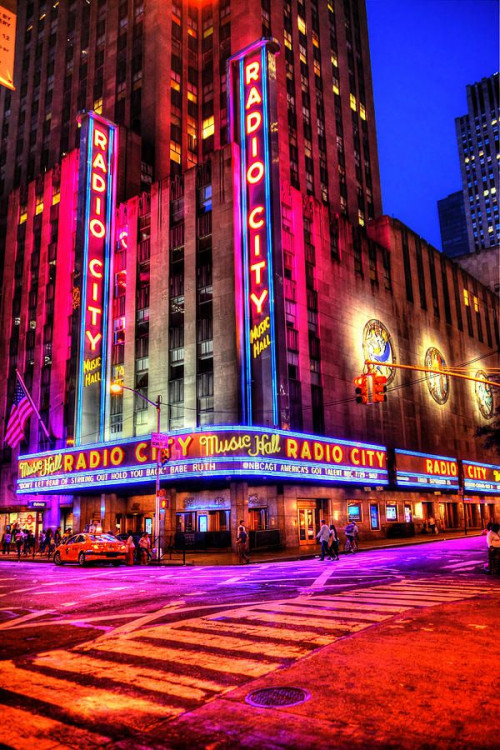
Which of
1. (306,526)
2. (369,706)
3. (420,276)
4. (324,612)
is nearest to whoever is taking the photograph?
(369,706)

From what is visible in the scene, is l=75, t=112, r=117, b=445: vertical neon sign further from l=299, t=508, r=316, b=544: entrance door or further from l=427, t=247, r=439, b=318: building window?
l=427, t=247, r=439, b=318: building window

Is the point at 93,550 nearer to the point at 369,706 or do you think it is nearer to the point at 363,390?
the point at 363,390

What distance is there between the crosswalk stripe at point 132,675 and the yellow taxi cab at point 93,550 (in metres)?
19.2

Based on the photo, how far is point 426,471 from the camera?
50219 millimetres

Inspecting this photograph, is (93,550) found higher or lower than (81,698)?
higher

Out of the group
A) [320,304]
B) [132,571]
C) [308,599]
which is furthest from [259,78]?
[308,599]

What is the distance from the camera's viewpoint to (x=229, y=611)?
525 inches

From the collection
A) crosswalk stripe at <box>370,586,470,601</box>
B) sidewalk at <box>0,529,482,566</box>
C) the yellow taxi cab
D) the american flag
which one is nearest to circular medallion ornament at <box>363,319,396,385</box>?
sidewalk at <box>0,529,482,566</box>

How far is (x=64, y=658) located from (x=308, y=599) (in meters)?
7.39

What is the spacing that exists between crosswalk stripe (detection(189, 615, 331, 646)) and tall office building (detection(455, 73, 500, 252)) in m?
176

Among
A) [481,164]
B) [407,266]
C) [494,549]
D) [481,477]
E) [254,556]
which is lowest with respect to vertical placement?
[254,556]

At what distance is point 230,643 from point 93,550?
781 inches

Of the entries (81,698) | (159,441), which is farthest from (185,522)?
(81,698)

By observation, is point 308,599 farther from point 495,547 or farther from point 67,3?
point 67,3
